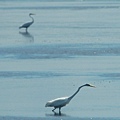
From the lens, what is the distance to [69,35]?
32.2m

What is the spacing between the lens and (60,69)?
20797 mm

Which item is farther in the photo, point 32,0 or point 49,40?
point 32,0

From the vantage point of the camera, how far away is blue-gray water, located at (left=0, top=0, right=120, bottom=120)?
49.9ft

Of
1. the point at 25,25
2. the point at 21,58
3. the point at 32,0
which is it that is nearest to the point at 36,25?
the point at 25,25

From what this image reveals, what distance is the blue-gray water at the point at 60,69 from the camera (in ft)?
49.9

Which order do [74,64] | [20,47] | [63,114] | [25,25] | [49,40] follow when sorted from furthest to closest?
1. [25,25]
2. [49,40]
3. [20,47]
4. [74,64]
5. [63,114]

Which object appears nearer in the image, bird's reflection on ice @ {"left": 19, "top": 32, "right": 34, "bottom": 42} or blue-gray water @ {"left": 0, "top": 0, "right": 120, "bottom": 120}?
blue-gray water @ {"left": 0, "top": 0, "right": 120, "bottom": 120}

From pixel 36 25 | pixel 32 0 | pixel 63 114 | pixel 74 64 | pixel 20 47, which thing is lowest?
pixel 63 114

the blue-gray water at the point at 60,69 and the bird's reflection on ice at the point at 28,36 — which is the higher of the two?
the bird's reflection on ice at the point at 28,36

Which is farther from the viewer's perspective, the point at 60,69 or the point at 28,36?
the point at 28,36

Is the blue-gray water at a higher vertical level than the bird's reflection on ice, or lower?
lower

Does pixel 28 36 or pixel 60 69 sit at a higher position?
pixel 28 36

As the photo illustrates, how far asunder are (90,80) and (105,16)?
88.4 feet

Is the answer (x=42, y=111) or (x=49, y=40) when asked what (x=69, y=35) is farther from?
(x=42, y=111)
